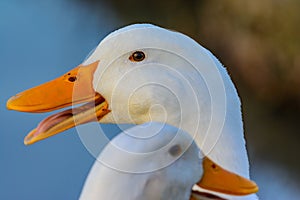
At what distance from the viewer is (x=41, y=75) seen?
346 centimetres

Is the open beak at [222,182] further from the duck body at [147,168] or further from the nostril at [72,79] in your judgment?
the nostril at [72,79]

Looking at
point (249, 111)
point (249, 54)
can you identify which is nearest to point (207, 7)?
point (249, 54)

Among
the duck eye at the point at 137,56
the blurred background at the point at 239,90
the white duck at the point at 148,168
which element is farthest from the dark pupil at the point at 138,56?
the blurred background at the point at 239,90

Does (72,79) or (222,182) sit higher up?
(72,79)

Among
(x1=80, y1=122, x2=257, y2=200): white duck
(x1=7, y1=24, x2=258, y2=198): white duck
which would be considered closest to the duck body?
(x1=80, y1=122, x2=257, y2=200): white duck

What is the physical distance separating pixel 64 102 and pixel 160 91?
0.58 ft

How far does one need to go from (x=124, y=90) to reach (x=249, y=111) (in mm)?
2154

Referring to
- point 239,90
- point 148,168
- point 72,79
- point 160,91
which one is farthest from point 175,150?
point 239,90

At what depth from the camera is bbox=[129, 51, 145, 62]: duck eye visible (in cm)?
114

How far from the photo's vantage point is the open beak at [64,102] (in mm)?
1162

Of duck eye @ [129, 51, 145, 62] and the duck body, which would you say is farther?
duck eye @ [129, 51, 145, 62]

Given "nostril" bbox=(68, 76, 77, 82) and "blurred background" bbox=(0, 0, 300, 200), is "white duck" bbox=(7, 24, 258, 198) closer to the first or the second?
"nostril" bbox=(68, 76, 77, 82)

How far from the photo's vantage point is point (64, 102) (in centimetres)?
120

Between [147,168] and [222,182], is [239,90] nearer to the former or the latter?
[222,182]
